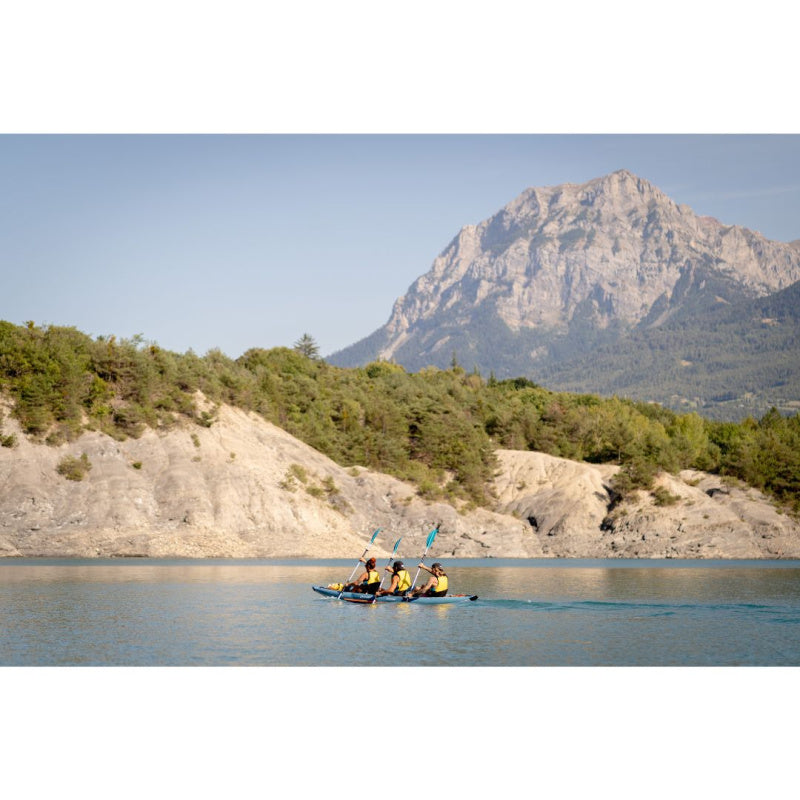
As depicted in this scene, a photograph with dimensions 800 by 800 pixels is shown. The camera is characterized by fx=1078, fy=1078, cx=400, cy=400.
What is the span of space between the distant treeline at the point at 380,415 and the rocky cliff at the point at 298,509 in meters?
2.33

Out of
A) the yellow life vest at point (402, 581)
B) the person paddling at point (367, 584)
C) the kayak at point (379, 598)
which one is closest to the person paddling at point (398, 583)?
the yellow life vest at point (402, 581)

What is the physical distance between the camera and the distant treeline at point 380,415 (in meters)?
78.0

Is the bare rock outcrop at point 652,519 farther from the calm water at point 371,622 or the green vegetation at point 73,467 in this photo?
the green vegetation at point 73,467

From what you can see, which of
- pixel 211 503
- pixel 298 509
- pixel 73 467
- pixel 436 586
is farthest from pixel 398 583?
pixel 73 467

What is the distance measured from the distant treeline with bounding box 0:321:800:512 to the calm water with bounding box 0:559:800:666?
67.5 feet

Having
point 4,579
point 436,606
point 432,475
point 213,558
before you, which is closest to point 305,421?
point 432,475

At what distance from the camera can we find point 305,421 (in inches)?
3930

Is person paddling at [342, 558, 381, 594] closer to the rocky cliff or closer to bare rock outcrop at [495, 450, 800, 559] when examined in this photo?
the rocky cliff

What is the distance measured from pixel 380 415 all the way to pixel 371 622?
67295 mm

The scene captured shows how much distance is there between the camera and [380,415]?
4178 inches

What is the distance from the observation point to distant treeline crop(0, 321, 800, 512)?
78.0 metres

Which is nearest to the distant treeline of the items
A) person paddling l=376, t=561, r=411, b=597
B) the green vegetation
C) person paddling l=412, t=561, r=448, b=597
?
the green vegetation

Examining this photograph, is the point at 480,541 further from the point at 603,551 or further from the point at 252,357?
the point at 252,357

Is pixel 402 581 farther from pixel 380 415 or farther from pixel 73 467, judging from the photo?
pixel 380 415
